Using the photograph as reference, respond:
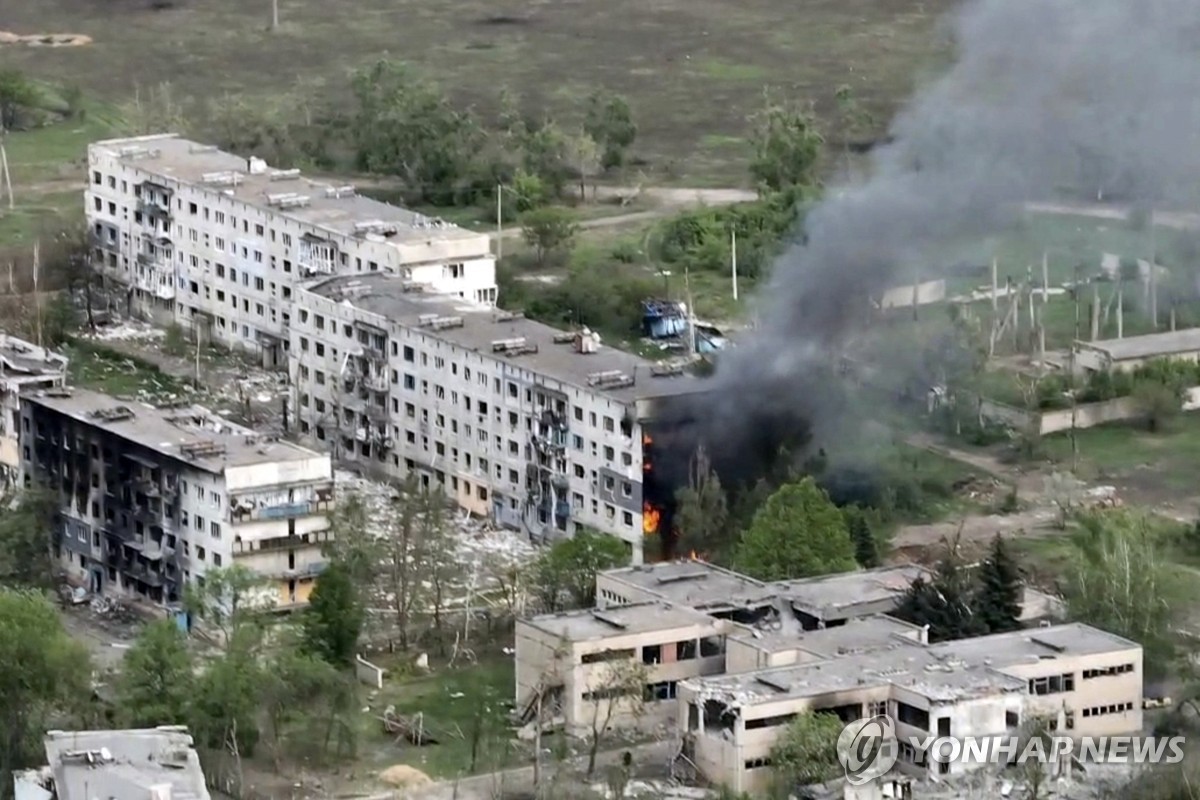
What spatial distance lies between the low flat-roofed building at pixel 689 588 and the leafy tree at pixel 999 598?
186cm

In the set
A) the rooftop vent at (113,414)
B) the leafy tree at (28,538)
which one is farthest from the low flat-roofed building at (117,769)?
the rooftop vent at (113,414)

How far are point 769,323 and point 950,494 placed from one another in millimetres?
2989

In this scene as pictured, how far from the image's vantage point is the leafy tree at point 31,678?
28125 millimetres

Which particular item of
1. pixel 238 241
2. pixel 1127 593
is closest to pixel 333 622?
pixel 1127 593

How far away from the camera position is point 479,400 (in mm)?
36875

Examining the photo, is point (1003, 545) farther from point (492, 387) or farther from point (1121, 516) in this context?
point (492, 387)

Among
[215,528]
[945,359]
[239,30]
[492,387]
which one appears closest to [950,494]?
[945,359]

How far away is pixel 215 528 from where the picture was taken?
32969 millimetres

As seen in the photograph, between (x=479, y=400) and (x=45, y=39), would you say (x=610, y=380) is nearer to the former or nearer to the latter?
(x=479, y=400)

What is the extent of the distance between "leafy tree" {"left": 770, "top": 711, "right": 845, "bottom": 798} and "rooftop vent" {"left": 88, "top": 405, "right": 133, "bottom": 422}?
928 cm

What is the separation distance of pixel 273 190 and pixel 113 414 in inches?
392

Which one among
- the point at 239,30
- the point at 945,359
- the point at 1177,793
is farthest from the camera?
the point at 239,30

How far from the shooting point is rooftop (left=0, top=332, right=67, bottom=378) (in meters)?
35.9

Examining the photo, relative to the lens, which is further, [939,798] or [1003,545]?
[1003,545]
